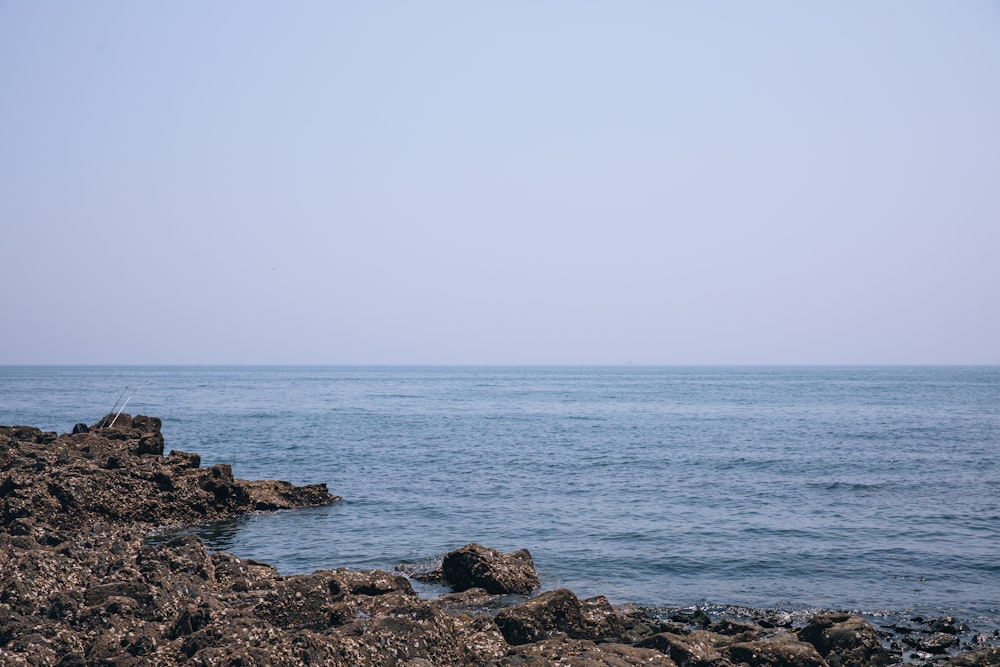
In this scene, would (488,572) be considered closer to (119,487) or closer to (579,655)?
(579,655)

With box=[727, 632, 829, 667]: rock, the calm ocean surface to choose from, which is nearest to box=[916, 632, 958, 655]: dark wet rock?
the calm ocean surface

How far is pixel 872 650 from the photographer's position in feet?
52.8

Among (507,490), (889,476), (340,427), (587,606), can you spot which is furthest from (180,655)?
(340,427)

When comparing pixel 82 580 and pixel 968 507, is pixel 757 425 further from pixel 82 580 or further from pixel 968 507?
pixel 82 580

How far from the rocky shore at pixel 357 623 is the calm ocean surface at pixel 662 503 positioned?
8.58 ft

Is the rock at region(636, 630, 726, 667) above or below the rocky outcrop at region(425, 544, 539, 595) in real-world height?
above

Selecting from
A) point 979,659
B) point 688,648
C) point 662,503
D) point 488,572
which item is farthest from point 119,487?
point 979,659

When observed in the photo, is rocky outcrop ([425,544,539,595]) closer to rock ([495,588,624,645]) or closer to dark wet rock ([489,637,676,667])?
rock ([495,588,624,645])

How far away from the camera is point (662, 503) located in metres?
34.5

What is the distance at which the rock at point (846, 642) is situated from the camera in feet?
51.8

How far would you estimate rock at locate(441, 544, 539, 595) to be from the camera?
827 inches

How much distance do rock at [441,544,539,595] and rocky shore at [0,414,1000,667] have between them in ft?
0.14

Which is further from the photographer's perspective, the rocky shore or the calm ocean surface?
the calm ocean surface

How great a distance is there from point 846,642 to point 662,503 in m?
→ 18.4
